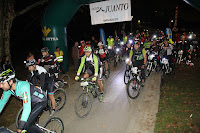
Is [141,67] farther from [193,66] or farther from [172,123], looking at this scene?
[193,66]

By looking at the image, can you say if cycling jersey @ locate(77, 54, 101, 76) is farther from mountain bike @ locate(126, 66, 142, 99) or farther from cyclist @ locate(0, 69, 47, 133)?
cyclist @ locate(0, 69, 47, 133)

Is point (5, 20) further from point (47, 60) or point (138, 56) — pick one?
point (138, 56)

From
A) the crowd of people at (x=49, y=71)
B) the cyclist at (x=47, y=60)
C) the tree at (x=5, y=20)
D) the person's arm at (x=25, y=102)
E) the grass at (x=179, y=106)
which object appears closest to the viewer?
the person's arm at (x=25, y=102)

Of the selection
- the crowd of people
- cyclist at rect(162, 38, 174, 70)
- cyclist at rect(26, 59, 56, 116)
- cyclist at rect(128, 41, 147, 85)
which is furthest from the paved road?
cyclist at rect(162, 38, 174, 70)

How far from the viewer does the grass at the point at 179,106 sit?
4.61m

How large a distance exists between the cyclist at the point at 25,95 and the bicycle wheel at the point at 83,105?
2046mm

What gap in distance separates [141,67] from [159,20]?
67.2m

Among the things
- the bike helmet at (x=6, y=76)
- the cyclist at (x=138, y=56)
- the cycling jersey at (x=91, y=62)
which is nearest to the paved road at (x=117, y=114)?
the cyclist at (x=138, y=56)

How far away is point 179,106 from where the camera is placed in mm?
5797

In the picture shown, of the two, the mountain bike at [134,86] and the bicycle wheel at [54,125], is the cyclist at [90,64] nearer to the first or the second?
the mountain bike at [134,86]

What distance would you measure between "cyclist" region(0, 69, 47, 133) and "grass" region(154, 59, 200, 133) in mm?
3386

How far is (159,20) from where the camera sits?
2630 inches

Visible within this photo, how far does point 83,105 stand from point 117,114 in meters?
1.28

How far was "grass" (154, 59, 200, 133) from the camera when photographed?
4.61m
